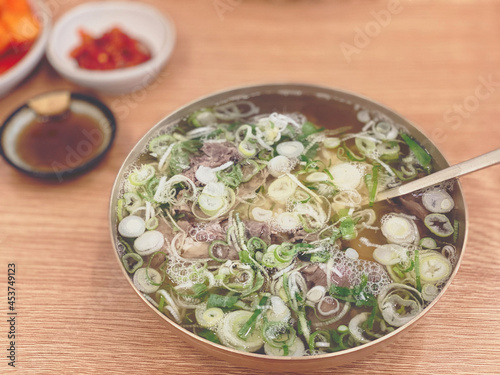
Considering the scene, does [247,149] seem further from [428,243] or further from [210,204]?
[428,243]

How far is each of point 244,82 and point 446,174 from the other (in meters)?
1.17

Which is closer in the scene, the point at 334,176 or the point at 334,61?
the point at 334,176

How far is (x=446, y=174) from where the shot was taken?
53.2 inches

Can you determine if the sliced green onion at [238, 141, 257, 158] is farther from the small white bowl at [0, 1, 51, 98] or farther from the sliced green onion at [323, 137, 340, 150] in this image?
the small white bowl at [0, 1, 51, 98]

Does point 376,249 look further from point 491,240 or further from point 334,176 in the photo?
point 491,240

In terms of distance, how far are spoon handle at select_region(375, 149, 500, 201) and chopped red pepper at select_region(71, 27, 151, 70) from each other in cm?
140

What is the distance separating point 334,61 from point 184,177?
4.00 ft

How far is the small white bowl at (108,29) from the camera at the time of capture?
2.07m

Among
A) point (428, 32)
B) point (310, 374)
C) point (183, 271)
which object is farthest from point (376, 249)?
point (428, 32)

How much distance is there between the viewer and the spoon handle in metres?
1.27

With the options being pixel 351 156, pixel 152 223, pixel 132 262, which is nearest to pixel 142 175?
pixel 152 223

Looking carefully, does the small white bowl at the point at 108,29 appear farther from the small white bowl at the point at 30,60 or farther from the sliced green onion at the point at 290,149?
the sliced green onion at the point at 290,149

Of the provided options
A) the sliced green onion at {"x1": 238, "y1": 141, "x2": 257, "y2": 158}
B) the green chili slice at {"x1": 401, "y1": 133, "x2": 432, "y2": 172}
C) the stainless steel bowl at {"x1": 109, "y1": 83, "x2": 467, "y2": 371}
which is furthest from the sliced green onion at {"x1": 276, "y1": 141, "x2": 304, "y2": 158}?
the green chili slice at {"x1": 401, "y1": 133, "x2": 432, "y2": 172}

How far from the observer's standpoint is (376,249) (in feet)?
4.35
